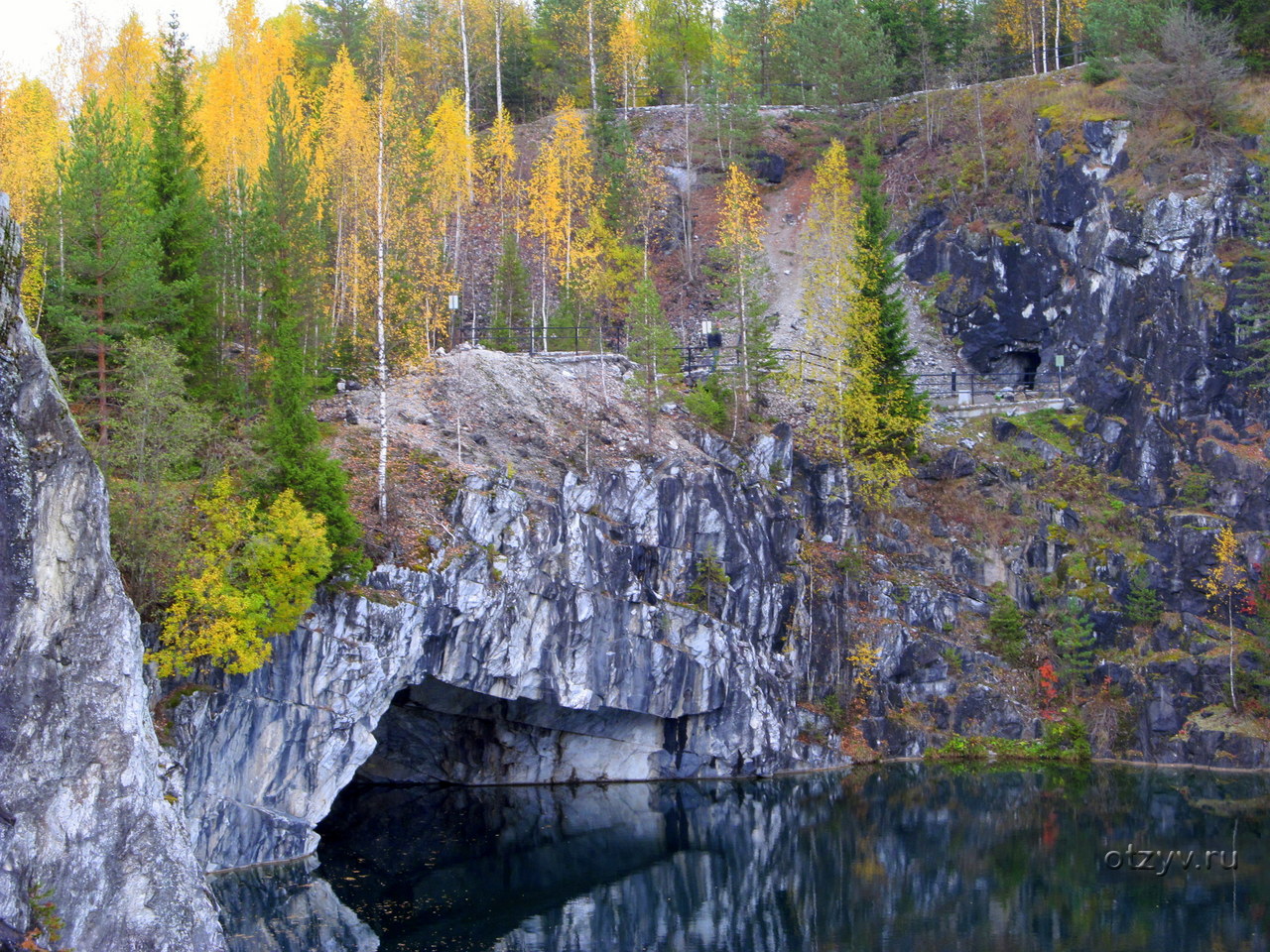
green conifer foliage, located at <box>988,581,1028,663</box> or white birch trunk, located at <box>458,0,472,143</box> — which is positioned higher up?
white birch trunk, located at <box>458,0,472,143</box>

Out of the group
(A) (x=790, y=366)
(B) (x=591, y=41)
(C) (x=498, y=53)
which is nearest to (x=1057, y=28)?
(B) (x=591, y=41)

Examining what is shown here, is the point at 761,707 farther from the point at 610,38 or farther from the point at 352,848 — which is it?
the point at 610,38

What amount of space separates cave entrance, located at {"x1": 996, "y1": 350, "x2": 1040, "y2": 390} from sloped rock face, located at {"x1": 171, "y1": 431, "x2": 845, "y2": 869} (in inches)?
601

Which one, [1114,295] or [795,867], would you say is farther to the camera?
[1114,295]

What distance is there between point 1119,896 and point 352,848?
67.1 ft

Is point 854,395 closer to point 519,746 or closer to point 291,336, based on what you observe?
point 519,746

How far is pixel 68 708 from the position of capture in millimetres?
20234

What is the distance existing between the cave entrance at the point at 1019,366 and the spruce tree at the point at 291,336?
3291 cm

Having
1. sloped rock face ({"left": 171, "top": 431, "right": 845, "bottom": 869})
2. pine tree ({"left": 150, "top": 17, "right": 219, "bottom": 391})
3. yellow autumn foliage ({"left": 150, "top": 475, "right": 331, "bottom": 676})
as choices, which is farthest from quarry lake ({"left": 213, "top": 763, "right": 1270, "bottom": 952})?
pine tree ({"left": 150, "top": 17, "right": 219, "bottom": 391})

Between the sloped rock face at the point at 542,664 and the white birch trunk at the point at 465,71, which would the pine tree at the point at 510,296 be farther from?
the white birch trunk at the point at 465,71

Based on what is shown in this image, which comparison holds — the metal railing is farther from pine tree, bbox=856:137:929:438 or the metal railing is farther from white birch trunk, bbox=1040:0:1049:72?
white birch trunk, bbox=1040:0:1049:72

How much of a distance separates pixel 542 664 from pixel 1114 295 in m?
31.8

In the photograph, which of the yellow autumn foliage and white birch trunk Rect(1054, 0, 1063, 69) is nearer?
the yellow autumn foliage

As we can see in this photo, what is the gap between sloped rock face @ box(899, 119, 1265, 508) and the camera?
156 ft
